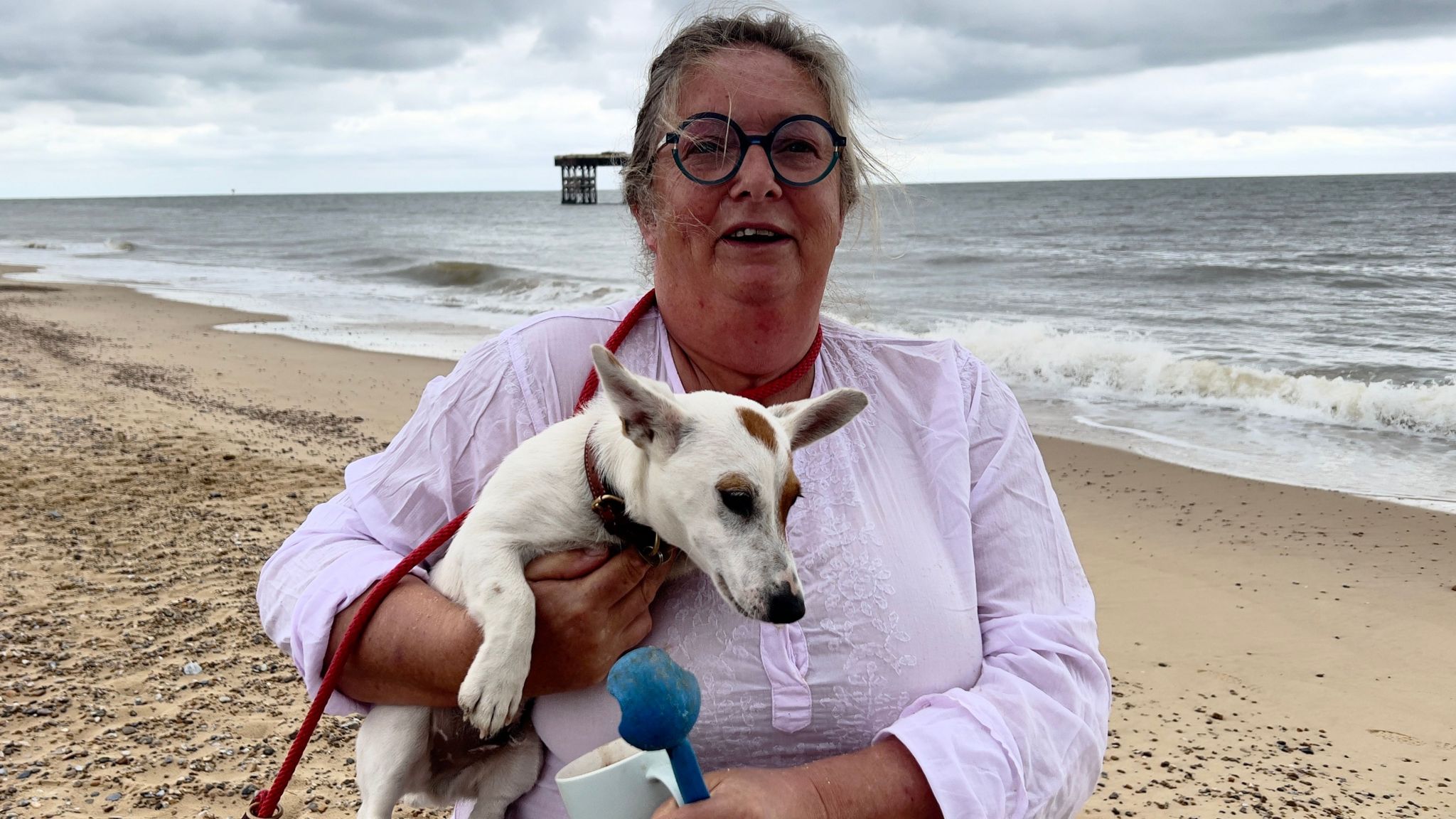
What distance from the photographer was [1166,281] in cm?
1864

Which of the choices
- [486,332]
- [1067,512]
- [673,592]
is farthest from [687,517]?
[486,332]

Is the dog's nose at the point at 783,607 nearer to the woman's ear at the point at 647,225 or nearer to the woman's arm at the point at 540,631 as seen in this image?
the woman's arm at the point at 540,631

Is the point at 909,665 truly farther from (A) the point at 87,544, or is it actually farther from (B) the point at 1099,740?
(A) the point at 87,544

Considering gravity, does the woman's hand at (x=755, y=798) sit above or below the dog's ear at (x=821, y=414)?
below

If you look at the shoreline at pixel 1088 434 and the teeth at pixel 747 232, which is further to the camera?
the shoreline at pixel 1088 434

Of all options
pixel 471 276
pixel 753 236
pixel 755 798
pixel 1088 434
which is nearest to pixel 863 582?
pixel 755 798

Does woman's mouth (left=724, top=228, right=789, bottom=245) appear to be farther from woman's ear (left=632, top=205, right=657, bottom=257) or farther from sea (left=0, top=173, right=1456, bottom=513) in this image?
sea (left=0, top=173, right=1456, bottom=513)

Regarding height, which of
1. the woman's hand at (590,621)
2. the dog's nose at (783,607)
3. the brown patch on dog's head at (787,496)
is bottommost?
the woman's hand at (590,621)

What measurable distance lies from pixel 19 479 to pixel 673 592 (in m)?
5.96

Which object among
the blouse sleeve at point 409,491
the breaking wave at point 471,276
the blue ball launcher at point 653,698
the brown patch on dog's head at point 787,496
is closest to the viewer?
the blue ball launcher at point 653,698

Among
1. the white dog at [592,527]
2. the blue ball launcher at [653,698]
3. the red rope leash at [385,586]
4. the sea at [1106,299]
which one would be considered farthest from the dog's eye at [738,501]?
the sea at [1106,299]

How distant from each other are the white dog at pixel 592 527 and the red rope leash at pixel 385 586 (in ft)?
0.15

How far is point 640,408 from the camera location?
1.64 metres

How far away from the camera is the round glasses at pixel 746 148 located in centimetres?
186
